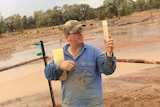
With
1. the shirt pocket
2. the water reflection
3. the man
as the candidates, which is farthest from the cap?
the water reflection

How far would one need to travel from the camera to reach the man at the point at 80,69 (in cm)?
328

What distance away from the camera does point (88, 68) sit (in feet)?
10.9

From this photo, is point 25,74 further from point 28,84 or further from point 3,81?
point 28,84

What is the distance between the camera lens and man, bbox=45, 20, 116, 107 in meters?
3.28

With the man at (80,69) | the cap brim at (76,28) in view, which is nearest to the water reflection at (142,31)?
the man at (80,69)

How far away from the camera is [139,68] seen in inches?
472

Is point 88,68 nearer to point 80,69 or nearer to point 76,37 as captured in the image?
point 80,69

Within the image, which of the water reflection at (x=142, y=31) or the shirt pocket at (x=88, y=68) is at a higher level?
the shirt pocket at (x=88, y=68)

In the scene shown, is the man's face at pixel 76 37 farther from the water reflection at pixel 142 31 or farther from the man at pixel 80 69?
the water reflection at pixel 142 31

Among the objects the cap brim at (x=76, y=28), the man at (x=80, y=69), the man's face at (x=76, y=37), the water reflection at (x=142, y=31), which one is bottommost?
the water reflection at (x=142, y=31)

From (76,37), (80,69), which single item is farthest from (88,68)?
(76,37)

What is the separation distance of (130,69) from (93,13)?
66.4 m

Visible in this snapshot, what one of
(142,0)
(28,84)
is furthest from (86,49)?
(142,0)

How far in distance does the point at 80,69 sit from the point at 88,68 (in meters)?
0.07
